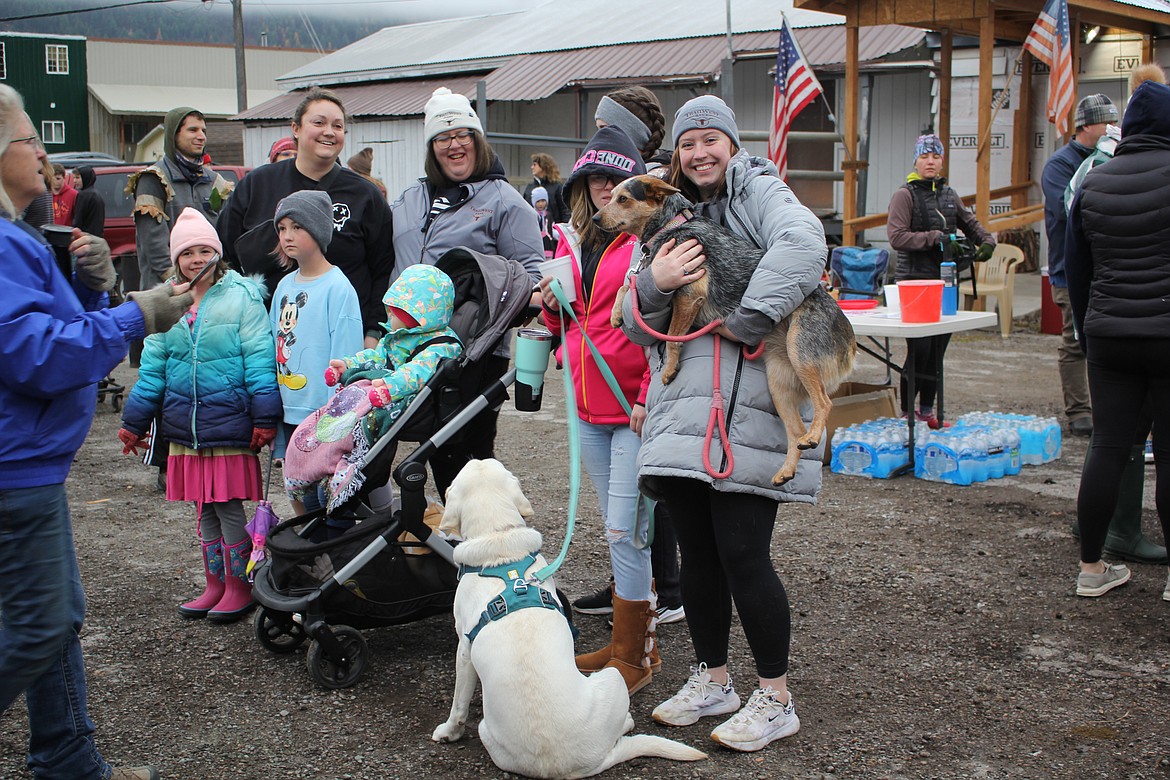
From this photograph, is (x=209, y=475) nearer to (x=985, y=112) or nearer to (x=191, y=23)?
(x=985, y=112)

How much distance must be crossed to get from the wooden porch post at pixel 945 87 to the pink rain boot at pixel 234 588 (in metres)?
12.0

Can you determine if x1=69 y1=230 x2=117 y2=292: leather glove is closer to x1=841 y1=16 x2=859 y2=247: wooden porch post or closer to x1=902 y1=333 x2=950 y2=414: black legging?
x1=902 y1=333 x2=950 y2=414: black legging

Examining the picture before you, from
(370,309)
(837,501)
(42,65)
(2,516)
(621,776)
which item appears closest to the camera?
(2,516)

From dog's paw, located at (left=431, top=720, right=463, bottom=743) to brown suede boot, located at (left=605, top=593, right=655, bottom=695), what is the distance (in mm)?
593

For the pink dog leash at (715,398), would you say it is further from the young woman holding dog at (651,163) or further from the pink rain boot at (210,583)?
the pink rain boot at (210,583)

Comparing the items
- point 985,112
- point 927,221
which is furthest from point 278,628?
point 985,112

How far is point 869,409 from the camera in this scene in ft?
23.6

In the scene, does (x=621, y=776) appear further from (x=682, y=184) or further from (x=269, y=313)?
(x=269, y=313)

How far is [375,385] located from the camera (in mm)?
3801

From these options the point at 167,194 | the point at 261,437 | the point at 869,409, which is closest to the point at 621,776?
the point at 261,437

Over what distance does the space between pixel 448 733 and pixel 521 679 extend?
1.86 ft

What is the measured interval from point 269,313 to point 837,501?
3296 mm

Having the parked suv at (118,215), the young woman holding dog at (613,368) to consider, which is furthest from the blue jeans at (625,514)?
the parked suv at (118,215)

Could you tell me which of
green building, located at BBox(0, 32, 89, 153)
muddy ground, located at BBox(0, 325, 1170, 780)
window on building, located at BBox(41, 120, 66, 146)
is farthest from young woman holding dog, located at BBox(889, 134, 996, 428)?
green building, located at BBox(0, 32, 89, 153)
